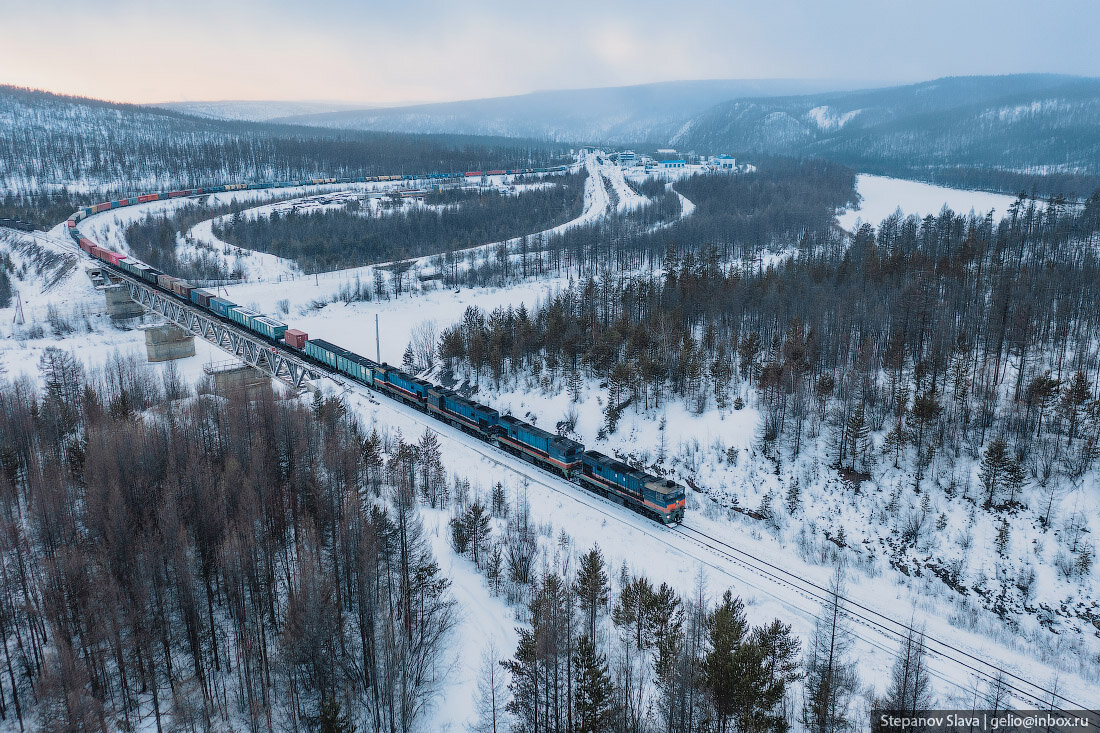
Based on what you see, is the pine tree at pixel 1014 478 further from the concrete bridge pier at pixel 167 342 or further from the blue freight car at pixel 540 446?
the concrete bridge pier at pixel 167 342

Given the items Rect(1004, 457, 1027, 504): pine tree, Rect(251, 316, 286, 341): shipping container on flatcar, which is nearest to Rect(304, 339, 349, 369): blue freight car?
Rect(251, 316, 286, 341): shipping container on flatcar

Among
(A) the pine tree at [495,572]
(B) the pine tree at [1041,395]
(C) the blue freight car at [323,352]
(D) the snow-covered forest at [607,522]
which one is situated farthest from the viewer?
(C) the blue freight car at [323,352]

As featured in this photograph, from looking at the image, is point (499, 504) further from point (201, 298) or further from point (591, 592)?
point (201, 298)

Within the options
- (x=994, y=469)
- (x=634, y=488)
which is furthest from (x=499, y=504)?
(x=994, y=469)

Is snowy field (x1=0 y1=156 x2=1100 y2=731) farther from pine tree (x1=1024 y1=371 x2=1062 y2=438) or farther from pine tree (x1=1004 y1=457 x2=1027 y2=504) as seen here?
pine tree (x1=1024 y1=371 x2=1062 y2=438)

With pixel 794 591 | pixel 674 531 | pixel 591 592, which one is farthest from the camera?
pixel 674 531

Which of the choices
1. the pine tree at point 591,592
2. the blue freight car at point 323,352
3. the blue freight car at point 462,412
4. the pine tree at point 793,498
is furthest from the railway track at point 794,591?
the blue freight car at point 323,352
